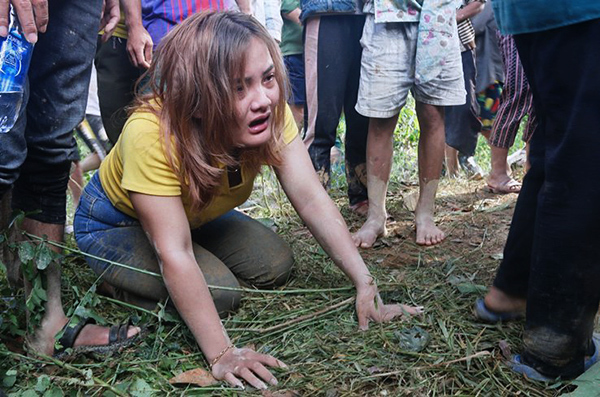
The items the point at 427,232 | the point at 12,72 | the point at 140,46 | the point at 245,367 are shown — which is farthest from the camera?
the point at 427,232

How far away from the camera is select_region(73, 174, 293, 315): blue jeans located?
89.0 inches

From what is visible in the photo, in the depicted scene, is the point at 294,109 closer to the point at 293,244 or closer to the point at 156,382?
the point at 293,244

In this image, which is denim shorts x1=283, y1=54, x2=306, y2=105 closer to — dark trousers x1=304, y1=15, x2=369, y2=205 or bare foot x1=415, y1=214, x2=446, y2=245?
dark trousers x1=304, y1=15, x2=369, y2=205

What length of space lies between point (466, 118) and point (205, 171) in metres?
3.07

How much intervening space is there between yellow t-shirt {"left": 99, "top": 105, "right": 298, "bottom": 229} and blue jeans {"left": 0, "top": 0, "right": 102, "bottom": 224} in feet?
0.64

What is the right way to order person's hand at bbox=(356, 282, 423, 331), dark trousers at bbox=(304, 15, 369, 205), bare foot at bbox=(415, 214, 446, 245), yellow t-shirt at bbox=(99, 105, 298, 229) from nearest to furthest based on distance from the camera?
yellow t-shirt at bbox=(99, 105, 298, 229) < person's hand at bbox=(356, 282, 423, 331) < bare foot at bbox=(415, 214, 446, 245) < dark trousers at bbox=(304, 15, 369, 205)

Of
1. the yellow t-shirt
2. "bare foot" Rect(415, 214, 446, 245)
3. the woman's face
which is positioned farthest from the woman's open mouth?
"bare foot" Rect(415, 214, 446, 245)

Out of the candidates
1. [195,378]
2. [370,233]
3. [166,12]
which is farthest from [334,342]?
[166,12]

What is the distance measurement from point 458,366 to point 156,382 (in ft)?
2.89

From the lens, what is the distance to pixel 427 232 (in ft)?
9.97

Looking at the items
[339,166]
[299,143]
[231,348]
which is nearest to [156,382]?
[231,348]

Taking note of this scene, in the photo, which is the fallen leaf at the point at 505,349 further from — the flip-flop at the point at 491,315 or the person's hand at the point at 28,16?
the person's hand at the point at 28,16

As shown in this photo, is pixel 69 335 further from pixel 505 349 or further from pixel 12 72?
pixel 505 349

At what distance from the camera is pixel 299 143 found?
226 cm
